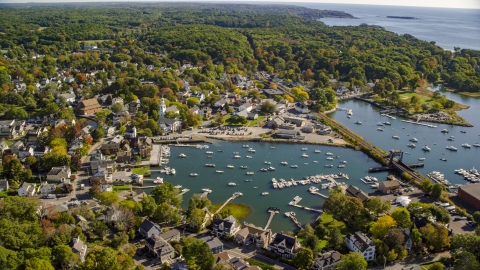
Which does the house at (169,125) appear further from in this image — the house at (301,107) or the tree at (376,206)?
the tree at (376,206)

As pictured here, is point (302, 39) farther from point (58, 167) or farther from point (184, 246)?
point (184, 246)

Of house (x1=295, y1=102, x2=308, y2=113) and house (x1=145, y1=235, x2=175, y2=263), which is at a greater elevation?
house (x1=295, y1=102, x2=308, y2=113)

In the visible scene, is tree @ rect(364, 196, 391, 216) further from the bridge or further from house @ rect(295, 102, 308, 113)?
house @ rect(295, 102, 308, 113)

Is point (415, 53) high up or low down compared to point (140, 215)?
up

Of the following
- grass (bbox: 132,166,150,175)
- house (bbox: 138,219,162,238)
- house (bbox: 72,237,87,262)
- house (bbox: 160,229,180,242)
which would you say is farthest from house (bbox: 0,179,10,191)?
house (bbox: 160,229,180,242)

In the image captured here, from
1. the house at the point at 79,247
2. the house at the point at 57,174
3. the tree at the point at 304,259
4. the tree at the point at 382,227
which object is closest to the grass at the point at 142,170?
the house at the point at 57,174

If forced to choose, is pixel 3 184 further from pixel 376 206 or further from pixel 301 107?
pixel 301 107

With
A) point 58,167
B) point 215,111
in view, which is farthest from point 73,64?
point 58,167

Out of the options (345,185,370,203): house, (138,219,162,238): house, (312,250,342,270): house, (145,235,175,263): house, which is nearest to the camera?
(312,250,342,270): house
